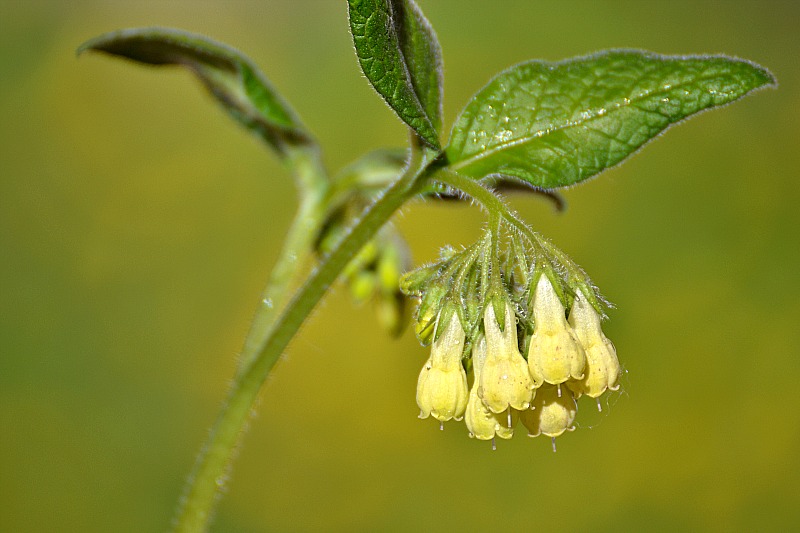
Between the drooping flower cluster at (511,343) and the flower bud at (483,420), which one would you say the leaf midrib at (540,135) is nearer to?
the drooping flower cluster at (511,343)

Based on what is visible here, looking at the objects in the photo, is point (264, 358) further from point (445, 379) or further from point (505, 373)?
point (505, 373)

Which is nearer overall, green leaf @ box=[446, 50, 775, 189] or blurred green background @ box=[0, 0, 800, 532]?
green leaf @ box=[446, 50, 775, 189]

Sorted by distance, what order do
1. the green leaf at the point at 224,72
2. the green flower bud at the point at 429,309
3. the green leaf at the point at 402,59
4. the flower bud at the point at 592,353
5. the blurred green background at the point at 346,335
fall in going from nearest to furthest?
the green leaf at the point at 402,59 < the flower bud at the point at 592,353 < the green flower bud at the point at 429,309 < the green leaf at the point at 224,72 < the blurred green background at the point at 346,335

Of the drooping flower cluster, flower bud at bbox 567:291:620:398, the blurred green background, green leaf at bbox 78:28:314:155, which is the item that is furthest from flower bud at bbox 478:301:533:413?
the blurred green background

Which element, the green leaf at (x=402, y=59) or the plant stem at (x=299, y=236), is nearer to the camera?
the green leaf at (x=402, y=59)

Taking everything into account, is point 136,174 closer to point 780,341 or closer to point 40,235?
point 40,235

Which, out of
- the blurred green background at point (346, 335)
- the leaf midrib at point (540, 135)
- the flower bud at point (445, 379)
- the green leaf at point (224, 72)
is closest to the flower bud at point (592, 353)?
the flower bud at point (445, 379)

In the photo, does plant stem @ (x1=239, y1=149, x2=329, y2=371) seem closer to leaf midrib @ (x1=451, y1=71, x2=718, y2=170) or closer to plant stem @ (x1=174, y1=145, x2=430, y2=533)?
plant stem @ (x1=174, y1=145, x2=430, y2=533)
